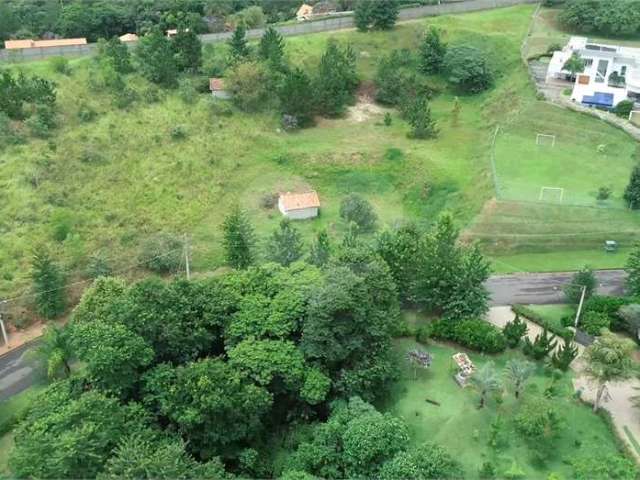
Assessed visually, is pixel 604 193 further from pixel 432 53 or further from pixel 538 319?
pixel 432 53

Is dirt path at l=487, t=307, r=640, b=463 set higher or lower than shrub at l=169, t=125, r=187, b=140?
lower

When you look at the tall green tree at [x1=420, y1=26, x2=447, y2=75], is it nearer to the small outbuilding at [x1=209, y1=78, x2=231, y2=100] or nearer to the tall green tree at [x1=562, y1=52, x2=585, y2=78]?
the tall green tree at [x1=562, y1=52, x2=585, y2=78]

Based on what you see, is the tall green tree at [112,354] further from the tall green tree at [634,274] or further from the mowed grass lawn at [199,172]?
the tall green tree at [634,274]

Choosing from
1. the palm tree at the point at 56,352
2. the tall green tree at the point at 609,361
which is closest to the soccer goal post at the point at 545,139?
the tall green tree at the point at 609,361

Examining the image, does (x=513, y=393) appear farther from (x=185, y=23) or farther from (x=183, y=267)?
(x=185, y=23)

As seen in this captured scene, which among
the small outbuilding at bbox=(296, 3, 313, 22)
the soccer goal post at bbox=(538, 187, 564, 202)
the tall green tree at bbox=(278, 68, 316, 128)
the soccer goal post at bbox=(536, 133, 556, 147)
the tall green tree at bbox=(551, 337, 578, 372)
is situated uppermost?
the small outbuilding at bbox=(296, 3, 313, 22)

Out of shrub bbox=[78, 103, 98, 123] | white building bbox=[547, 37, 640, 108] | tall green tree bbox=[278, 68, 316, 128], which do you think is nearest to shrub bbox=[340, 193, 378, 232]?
tall green tree bbox=[278, 68, 316, 128]
